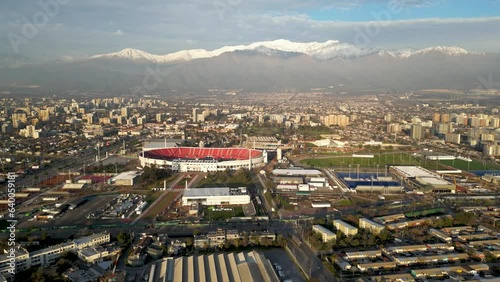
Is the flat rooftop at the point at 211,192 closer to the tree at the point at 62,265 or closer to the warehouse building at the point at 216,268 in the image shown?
the warehouse building at the point at 216,268

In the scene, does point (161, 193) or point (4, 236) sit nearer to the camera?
point (4, 236)

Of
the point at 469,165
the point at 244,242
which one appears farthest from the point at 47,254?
the point at 469,165

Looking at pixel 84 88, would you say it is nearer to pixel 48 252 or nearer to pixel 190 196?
pixel 190 196

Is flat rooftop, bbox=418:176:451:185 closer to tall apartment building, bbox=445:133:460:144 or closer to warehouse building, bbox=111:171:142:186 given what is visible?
tall apartment building, bbox=445:133:460:144

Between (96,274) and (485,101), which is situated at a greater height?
(485,101)

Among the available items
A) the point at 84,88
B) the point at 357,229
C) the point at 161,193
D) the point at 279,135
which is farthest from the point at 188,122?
the point at 357,229
